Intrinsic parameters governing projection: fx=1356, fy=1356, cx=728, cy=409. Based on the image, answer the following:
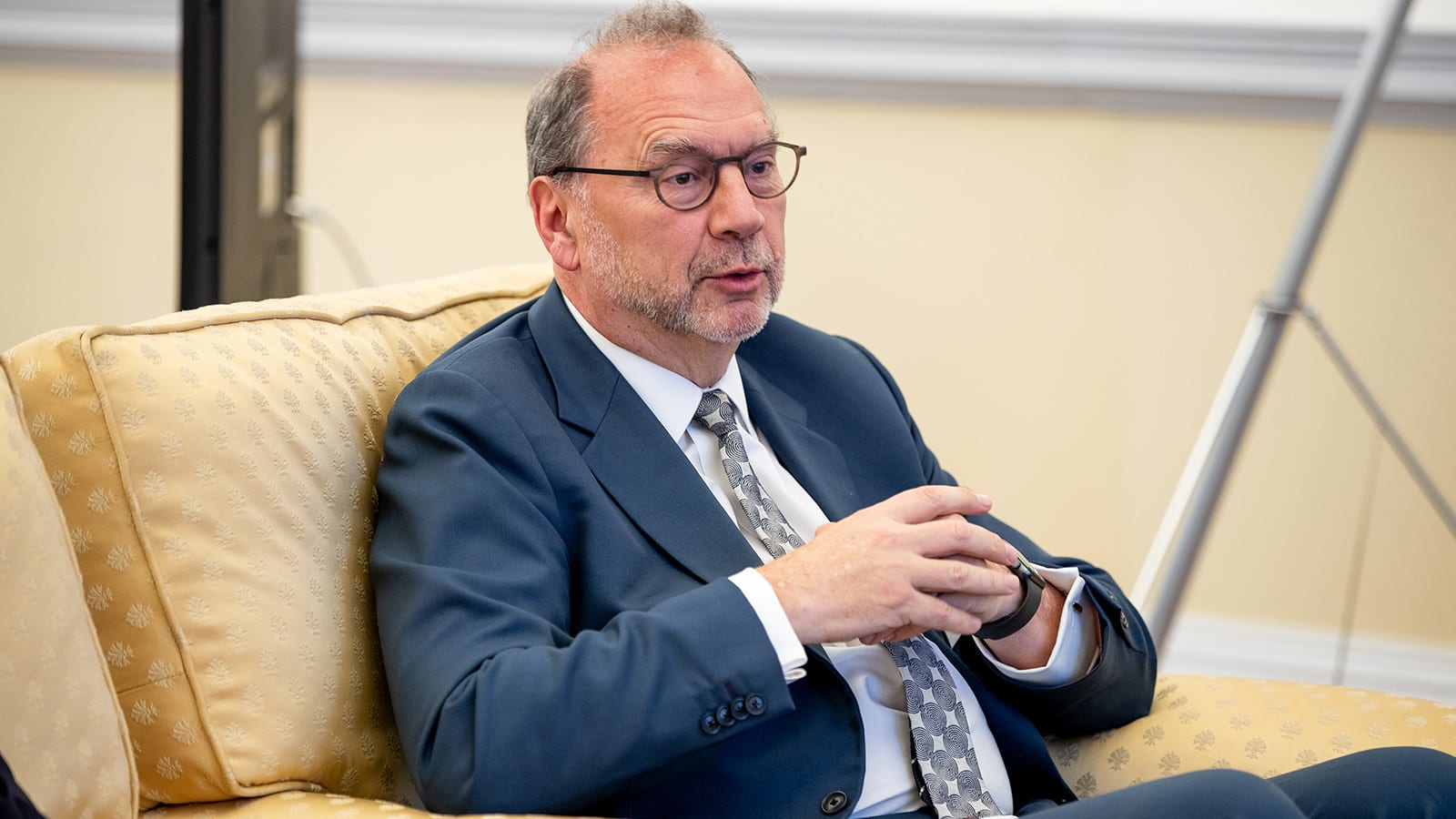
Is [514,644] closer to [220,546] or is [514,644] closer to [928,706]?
[220,546]

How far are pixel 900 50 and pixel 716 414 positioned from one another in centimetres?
154

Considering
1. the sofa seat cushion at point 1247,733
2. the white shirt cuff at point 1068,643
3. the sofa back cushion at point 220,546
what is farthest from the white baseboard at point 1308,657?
the sofa back cushion at point 220,546

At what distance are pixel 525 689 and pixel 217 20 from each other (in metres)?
1.51

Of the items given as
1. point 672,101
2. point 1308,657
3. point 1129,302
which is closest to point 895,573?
point 672,101

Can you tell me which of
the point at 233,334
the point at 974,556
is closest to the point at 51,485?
the point at 233,334

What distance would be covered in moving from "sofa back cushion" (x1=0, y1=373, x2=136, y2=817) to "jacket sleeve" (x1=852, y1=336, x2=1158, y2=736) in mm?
823

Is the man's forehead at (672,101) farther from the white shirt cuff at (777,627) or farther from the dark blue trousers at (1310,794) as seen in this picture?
the dark blue trousers at (1310,794)

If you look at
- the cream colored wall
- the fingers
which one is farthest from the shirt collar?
the cream colored wall

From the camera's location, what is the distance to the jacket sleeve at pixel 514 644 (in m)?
1.08

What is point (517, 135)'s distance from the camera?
9.63 feet

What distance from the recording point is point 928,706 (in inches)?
51.0

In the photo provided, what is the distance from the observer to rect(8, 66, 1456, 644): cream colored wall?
2.66 metres

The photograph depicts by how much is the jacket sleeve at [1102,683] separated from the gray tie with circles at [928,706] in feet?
0.27

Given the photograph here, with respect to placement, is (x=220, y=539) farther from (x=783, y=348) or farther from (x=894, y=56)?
(x=894, y=56)
